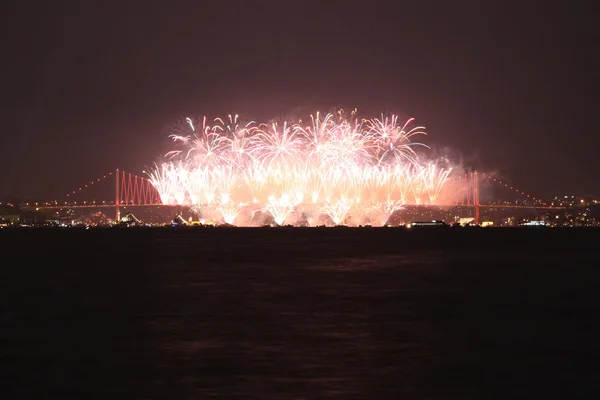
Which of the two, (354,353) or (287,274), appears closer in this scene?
(354,353)

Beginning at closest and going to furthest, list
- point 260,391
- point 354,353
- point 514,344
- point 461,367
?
point 260,391 < point 461,367 < point 354,353 < point 514,344

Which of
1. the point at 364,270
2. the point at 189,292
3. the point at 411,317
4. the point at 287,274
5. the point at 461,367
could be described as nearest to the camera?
the point at 461,367

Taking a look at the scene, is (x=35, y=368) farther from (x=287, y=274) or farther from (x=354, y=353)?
(x=287, y=274)

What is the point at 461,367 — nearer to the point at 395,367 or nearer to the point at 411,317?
the point at 395,367

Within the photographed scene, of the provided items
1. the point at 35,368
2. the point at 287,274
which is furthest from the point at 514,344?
the point at 287,274

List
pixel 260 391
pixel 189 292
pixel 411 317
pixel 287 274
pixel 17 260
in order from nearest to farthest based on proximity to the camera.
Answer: pixel 260 391 < pixel 411 317 < pixel 189 292 < pixel 287 274 < pixel 17 260

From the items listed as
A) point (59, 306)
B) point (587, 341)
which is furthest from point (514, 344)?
point (59, 306)
